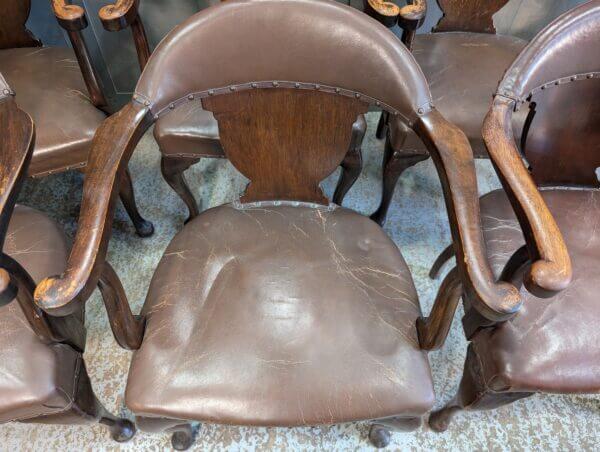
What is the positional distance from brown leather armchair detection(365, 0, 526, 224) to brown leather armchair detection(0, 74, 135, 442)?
2.77ft

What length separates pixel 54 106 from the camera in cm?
111

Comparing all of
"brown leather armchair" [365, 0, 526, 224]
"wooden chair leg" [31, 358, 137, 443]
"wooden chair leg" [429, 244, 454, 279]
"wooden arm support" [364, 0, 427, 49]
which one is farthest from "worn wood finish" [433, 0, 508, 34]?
"wooden chair leg" [31, 358, 137, 443]

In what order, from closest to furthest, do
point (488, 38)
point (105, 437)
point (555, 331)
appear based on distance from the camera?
point (555, 331), point (105, 437), point (488, 38)

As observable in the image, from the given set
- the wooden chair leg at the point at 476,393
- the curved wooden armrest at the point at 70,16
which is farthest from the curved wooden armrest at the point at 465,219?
the curved wooden armrest at the point at 70,16

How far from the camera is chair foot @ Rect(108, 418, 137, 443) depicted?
1064 mm

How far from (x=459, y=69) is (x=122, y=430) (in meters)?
1.31

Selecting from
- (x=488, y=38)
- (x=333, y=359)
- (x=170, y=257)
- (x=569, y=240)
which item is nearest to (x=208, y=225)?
(x=170, y=257)

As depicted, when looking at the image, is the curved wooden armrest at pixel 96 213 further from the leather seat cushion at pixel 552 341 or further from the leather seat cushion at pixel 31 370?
the leather seat cushion at pixel 552 341

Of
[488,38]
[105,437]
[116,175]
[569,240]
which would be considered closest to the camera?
[116,175]

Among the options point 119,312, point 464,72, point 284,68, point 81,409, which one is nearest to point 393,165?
point 464,72

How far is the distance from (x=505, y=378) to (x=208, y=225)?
63cm

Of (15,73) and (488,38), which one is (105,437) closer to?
(15,73)

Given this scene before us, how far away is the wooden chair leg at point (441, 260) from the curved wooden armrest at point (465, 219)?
618 millimetres

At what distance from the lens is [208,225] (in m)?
0.90
